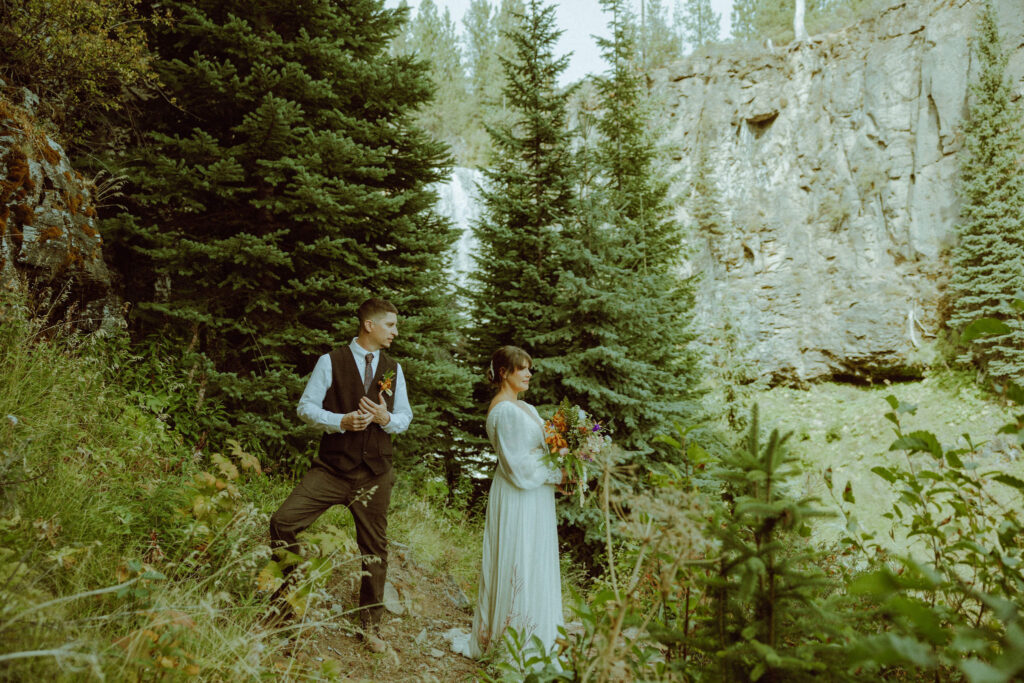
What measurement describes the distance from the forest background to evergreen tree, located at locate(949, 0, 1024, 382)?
10559 mm

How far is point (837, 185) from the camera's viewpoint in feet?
66.6

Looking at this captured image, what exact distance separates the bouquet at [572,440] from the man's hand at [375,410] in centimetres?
114

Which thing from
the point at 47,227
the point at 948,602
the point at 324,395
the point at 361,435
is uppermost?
the point at 47,227

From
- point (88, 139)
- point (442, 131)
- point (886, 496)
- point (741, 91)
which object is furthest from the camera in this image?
point (442, 131)

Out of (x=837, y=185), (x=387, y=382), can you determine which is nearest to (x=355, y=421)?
(x=387, y=382)

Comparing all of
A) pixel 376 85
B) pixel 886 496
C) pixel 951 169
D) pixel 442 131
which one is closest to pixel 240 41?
pixel 376 85

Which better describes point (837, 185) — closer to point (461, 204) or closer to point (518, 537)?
point (461, 204)

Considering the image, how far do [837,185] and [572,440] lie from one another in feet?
69.1

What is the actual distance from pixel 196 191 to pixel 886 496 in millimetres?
15686

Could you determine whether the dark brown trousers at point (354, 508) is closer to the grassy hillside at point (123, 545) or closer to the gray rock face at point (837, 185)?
the grassy hillside at point (123, 545)

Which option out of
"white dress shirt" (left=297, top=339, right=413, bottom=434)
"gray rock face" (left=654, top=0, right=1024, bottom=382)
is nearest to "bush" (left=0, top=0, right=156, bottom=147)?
"white dress shirt" (left=297, top=339, right=413, bottom=434)

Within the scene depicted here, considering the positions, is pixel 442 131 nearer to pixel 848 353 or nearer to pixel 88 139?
pixel 848 353

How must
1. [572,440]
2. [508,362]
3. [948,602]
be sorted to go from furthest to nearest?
[508,362]
[572,440]
[948,602]

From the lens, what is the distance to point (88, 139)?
21.3ft
